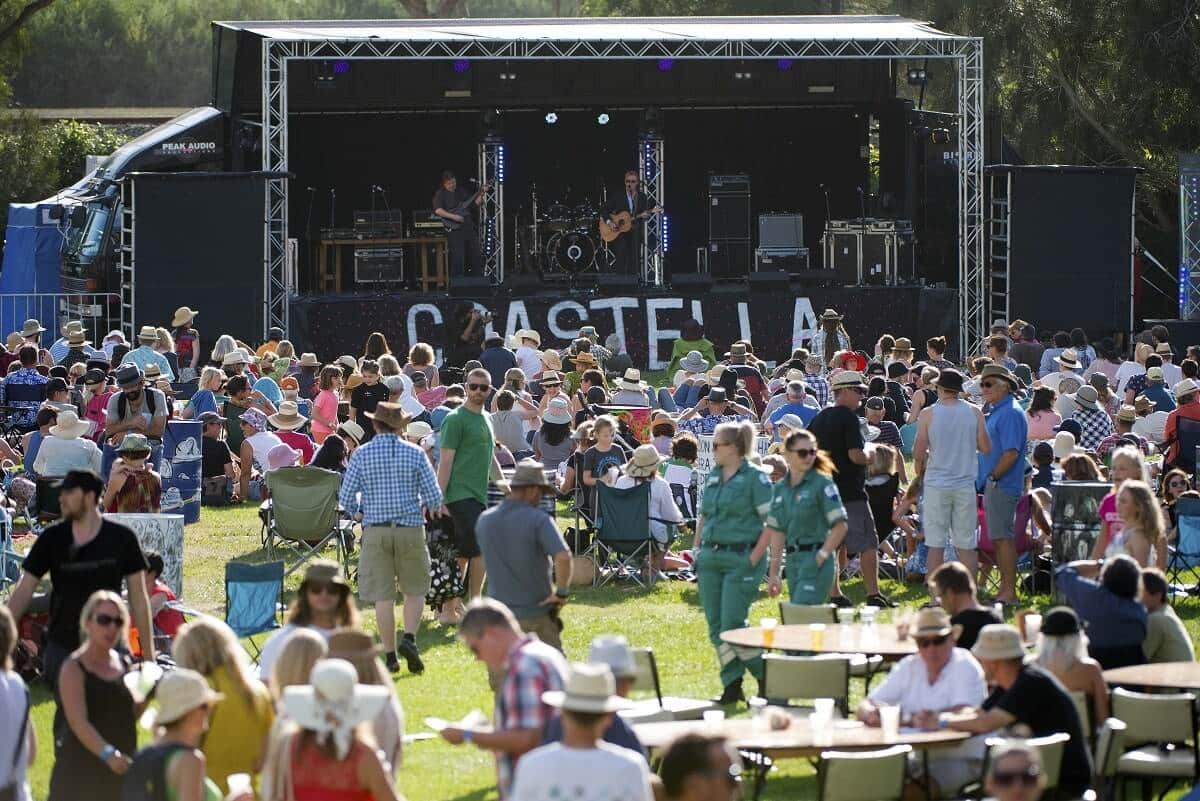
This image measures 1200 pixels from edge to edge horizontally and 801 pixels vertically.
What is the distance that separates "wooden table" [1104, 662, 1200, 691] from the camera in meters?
7.62

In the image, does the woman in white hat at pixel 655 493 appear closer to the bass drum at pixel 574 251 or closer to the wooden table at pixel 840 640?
the wooden table at pixel 840 640

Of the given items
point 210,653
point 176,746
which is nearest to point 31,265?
point 210,653

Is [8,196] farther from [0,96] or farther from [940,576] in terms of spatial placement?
[940,576]

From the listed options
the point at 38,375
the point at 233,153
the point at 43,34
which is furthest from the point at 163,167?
the point at 43,34

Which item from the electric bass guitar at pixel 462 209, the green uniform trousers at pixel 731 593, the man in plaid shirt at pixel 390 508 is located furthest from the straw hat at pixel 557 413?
the electric bass guitar at pixel 462 209

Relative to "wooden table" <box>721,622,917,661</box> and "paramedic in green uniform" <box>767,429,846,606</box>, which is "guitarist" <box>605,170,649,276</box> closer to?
"paramedic in green uniform" <box>767,429,846,606</box>

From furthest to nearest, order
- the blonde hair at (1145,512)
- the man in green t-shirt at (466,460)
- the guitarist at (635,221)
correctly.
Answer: the guitarist at (635,221), the man in green t-shirt at (466,460), the blonde hair at (1145,512)

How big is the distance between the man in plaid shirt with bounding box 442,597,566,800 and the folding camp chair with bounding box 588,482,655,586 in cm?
625

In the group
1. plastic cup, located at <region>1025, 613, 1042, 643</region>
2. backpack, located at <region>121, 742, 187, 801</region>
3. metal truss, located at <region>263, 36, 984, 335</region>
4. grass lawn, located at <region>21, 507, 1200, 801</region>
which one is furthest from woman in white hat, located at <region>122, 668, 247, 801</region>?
metal truss, located at <region>263, 36, 984, 335</region>

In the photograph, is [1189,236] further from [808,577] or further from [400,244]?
[808,577]

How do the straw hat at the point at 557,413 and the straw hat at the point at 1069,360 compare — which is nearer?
the straw hat at the point at 557,413

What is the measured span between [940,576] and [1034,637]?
66cm

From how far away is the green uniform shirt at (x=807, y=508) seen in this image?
938 centimetres

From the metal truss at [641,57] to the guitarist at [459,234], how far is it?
354 millimetres
